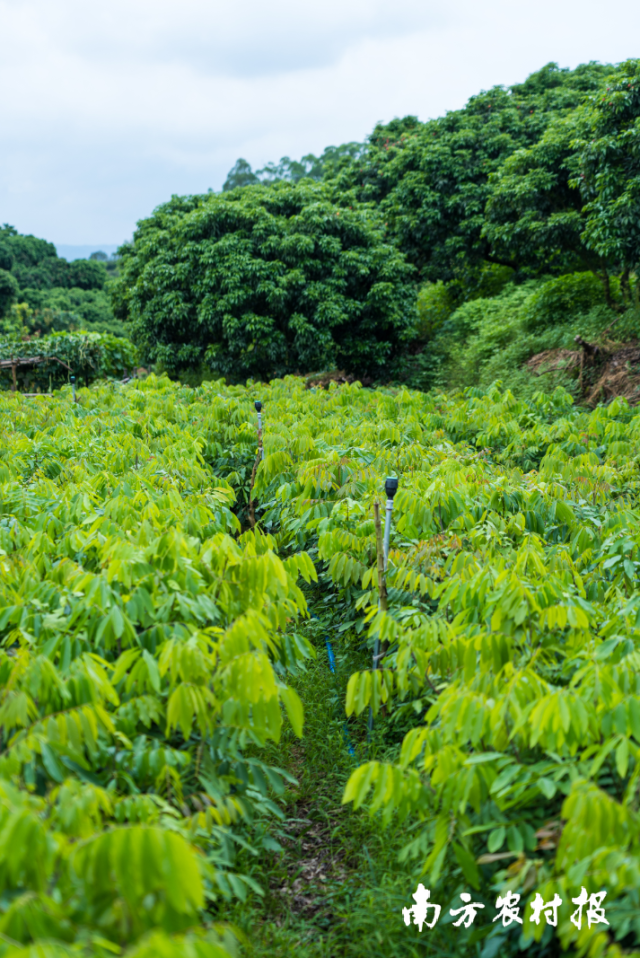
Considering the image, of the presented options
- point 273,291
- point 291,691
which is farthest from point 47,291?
point 291,691

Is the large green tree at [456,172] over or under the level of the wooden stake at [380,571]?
over

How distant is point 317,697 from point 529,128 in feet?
58.8

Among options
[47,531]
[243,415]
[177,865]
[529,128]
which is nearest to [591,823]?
[177,865]

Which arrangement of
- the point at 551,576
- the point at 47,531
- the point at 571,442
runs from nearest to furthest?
the point at 551,576 < the point at 47,531 < the point at 571,442

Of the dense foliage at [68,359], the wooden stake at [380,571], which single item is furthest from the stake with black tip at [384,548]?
the dense foliage at [68,359]

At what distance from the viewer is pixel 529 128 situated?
58.3 ft

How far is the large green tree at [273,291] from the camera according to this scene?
13.9 metres

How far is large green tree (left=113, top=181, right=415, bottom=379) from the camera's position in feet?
45.7

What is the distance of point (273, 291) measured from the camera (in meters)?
13.6

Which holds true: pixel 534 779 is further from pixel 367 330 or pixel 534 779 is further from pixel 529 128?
pixel 529 128

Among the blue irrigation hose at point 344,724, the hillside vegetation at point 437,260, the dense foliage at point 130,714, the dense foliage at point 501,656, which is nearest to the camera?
the dense foliage at point 130,714

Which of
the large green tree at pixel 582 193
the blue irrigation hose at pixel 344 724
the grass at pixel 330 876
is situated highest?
the large green tree at pixel 582 193

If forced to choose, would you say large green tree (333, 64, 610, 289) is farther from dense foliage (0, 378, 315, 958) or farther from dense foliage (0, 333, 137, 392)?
dense foliage (0, 378, 315, 958)

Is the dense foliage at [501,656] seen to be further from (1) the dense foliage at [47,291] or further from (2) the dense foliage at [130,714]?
(1) the dense foliage at [47,291]
